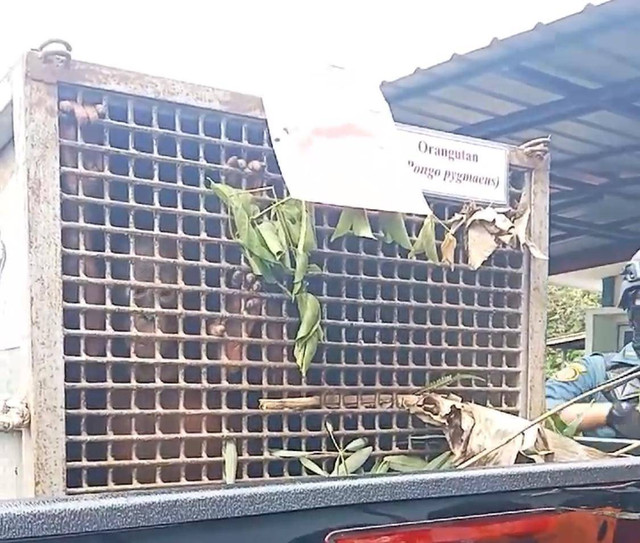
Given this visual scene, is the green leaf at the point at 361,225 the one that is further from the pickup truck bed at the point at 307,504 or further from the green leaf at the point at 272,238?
the pickup truck bed at the point at 307,504

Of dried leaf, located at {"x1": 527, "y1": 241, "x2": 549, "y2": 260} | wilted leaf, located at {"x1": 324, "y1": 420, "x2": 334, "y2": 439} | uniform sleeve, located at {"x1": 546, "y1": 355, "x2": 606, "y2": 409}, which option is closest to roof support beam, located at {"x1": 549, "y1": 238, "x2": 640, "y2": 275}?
uniform sleeve, located at {"x1": 546, "y1": 355, "x2": 606, "y2": 409}

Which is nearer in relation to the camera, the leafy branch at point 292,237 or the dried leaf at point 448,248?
the leafy branch at point 292,237

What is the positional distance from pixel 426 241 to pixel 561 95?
7.83 ft

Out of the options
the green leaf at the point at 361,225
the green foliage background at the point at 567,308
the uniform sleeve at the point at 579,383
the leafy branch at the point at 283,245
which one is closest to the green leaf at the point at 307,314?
the leafy branch at the point at 283,245

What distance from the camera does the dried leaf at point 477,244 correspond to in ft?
4.23

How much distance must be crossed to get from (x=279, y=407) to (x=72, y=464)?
0.28 metres

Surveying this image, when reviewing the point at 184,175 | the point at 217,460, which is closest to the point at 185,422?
the point at 217,460

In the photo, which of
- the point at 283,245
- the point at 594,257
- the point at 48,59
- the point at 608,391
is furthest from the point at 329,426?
the point at 594,257

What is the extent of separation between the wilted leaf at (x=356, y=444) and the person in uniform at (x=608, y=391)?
29.7 inches

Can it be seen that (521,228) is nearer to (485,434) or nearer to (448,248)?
(448,248)

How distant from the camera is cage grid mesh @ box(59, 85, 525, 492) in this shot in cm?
101

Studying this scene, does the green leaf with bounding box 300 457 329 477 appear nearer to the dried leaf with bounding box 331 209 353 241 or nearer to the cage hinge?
the dried leaf with bounding box 331 209 353 241

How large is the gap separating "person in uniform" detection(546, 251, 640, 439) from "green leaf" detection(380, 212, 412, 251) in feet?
2.59

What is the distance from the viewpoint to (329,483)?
76 cm
